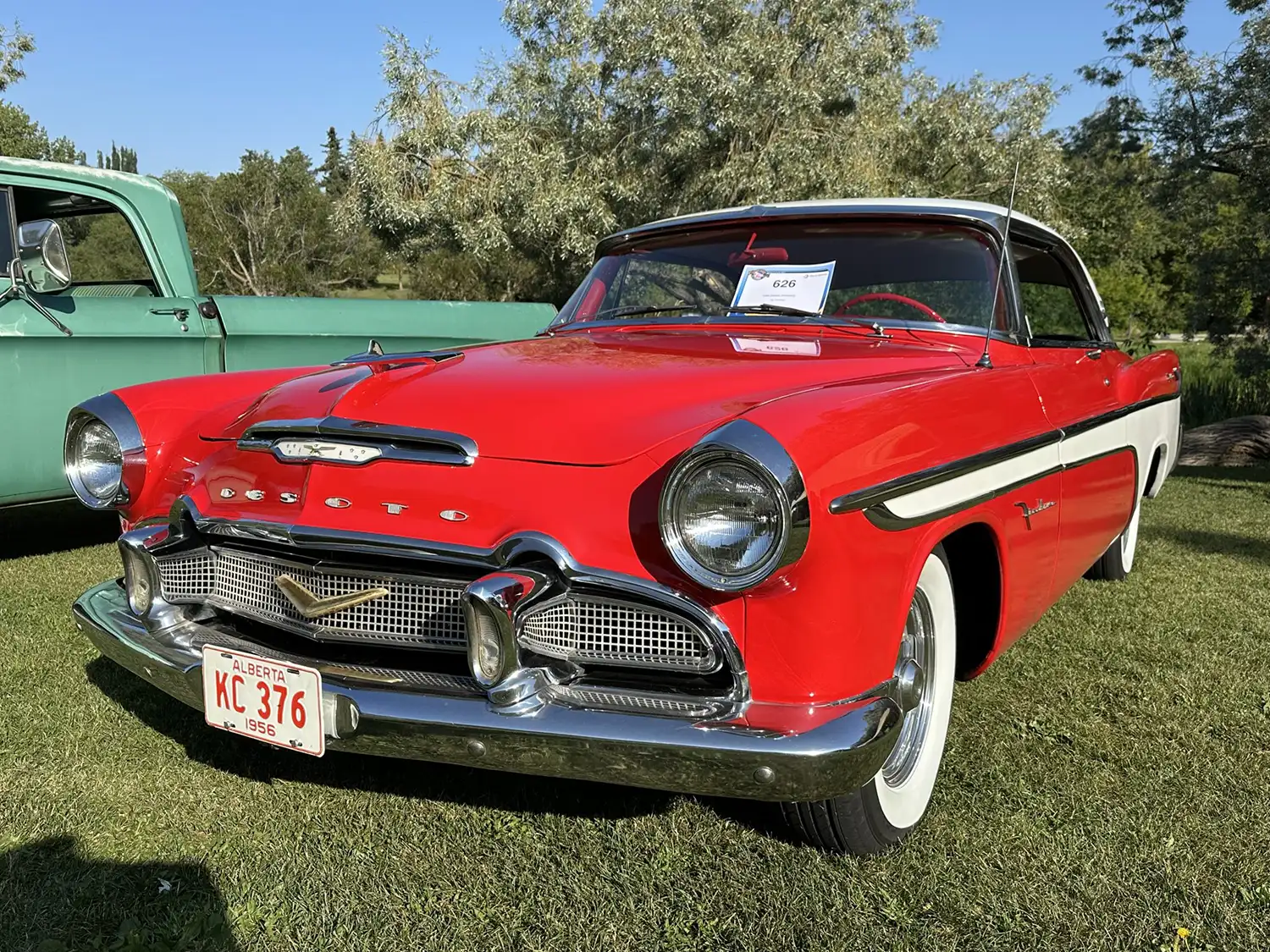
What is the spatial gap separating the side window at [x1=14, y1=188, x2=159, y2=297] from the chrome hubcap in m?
4.35

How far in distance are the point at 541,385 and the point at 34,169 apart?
371cm

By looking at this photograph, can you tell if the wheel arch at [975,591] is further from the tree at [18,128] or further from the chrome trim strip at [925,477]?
the tree at [18,128]

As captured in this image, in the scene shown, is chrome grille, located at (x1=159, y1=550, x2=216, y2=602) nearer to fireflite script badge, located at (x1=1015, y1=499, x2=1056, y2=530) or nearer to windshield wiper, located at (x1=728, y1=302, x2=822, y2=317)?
windshield wiper, located at (x1=728, y1=302, x2=822, y2=317)

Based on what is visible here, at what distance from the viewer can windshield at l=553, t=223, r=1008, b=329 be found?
3.07 metres

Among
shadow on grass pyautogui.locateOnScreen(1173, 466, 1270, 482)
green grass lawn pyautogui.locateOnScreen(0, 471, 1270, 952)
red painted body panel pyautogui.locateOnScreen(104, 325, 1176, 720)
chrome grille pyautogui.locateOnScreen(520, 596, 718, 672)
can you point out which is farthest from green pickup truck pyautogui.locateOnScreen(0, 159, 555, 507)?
shadow on grass pyautogui.locateOnScreen(1173, 466, 1270, 482)

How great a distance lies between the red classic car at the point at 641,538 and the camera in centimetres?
186

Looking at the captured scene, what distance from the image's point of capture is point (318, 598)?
2201 mm

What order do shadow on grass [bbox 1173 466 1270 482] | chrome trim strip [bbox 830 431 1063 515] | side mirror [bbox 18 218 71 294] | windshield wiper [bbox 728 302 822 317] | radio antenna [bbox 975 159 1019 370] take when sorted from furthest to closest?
shadow on grass [bbox 1173 466 1270 482] < side mirror [bbox 18 218 71 294] < windshield wiper [bbox 728 302 822 317] < radio antenna [bbox 975 159 1019 370] < chrome trim strip [bbox 830 431 1063 515]

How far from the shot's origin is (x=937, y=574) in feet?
7.68

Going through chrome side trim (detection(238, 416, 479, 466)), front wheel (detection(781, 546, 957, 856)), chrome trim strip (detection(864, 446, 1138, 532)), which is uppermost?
chrome side trim (detection(238, 416, 479, 466))

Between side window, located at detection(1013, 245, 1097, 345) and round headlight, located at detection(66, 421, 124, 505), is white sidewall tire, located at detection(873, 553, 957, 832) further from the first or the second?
round headlight, located at detection(66, 421, 124, 505)

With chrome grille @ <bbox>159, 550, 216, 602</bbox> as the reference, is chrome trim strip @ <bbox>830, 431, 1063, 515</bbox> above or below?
above

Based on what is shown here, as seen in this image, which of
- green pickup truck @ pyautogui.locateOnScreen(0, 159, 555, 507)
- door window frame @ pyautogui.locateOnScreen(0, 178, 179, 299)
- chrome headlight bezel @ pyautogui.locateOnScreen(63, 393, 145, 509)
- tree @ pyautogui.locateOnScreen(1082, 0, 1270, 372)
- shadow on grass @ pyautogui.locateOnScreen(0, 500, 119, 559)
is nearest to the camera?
chrome headlight bezel @ pyautogui.locateOnScreen(63, 393, 145, 509)

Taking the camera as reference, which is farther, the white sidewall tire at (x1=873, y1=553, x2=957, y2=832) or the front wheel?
the white sidewall tire at (x1=873, y1=553, x2=957, y2=832)
